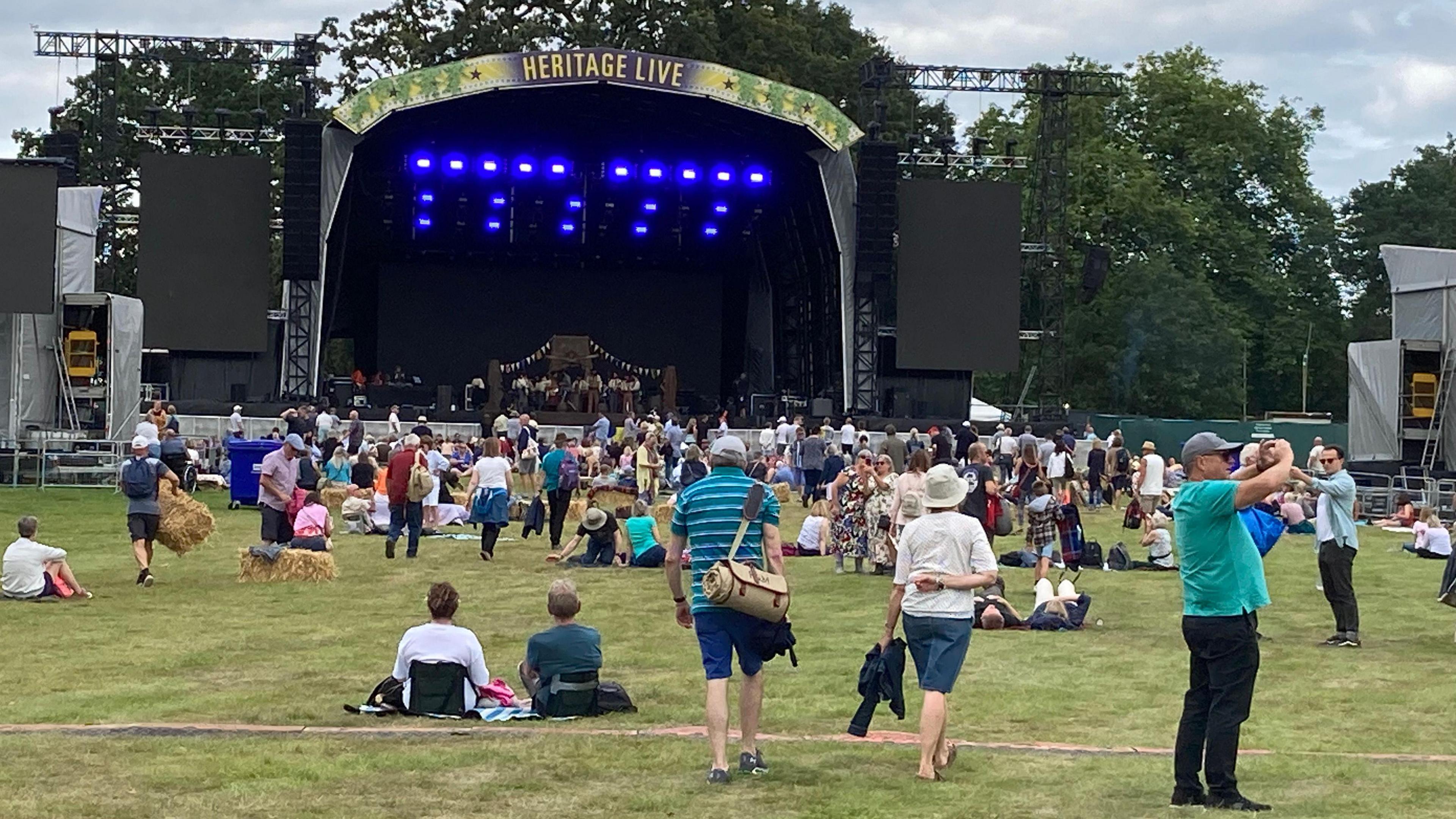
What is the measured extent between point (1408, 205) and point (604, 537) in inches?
2108

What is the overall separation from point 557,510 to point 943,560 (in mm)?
14028

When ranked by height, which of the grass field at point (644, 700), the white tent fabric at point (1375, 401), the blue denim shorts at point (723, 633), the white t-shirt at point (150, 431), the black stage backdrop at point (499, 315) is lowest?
the grass field at point (644, 700)

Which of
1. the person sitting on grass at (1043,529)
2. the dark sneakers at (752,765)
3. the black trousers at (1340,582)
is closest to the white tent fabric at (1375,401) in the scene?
the person sitting on grass at (1043,529)

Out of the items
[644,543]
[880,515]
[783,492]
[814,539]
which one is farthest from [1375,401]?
[644,543]

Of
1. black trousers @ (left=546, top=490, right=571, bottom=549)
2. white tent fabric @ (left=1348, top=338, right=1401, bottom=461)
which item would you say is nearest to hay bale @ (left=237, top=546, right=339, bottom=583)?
black trousers @ (left=546, top=490, right=571, bottom=549)

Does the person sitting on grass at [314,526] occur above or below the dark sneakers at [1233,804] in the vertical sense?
above

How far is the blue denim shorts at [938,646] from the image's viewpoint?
8625 millimetres

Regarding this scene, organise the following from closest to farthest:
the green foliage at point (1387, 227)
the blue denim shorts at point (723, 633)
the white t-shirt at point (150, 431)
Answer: the blue denim shorts at point (723, 633) → the white t-shirt at point (150, 431) → the green foliage at point (1387, 227)

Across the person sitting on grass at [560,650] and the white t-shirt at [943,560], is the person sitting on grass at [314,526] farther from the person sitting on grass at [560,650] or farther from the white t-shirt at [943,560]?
the white t-shirt at [943,560]

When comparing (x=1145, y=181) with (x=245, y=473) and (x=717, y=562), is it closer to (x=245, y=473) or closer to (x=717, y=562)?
(x=245, y=473)

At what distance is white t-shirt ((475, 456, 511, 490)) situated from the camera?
68.6 ft

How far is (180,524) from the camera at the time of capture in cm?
1828

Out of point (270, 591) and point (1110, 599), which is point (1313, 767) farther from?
point (270, 591)

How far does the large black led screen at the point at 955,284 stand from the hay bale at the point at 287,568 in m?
23.8
